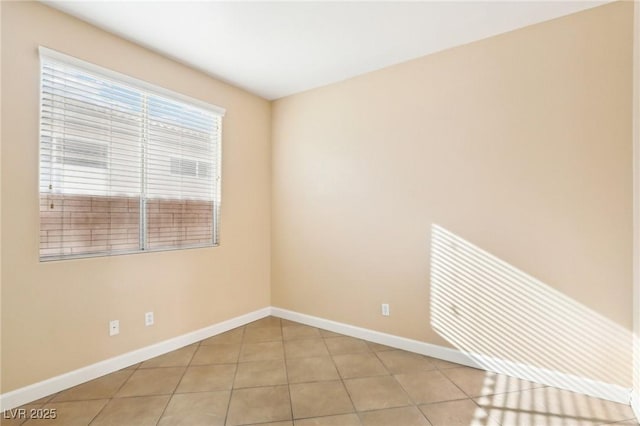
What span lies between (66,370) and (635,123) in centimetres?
430

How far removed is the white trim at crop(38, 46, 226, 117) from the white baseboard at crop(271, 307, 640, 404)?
105 inches

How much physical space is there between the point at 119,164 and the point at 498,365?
3519 millimetres

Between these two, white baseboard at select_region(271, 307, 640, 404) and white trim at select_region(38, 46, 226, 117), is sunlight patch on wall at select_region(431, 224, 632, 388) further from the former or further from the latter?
white trim at select_region(38, 46, 226, 117)

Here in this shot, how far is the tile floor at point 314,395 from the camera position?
1.92m

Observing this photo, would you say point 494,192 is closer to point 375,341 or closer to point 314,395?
point 375,341

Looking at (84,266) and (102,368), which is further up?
(84,266)

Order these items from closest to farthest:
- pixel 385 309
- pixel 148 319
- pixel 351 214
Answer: pixel 148 319, pixel 385 309, pixel 351 214

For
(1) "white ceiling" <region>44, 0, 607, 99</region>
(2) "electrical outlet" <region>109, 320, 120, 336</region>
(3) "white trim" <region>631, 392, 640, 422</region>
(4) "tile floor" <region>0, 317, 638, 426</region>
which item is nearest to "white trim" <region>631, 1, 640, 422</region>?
(3) "white trim" <region>631, 392, 640, 422</region>

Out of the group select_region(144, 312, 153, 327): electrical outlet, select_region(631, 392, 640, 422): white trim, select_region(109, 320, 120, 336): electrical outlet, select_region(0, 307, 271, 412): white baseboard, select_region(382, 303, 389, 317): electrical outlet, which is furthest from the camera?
select_region(382, 303, 389, 317): electrical outlet

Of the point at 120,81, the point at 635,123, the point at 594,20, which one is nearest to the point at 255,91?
the point at 120,81

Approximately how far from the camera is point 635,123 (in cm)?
202

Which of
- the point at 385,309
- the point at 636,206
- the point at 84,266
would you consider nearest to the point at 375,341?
the point at 385,309

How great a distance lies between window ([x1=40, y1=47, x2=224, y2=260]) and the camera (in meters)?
2.23

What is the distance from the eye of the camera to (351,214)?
330 centimetres
